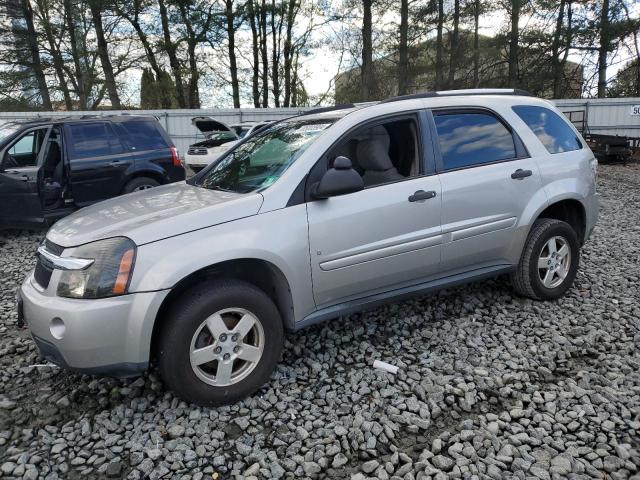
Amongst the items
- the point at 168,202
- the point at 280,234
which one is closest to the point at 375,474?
the point at 280,234

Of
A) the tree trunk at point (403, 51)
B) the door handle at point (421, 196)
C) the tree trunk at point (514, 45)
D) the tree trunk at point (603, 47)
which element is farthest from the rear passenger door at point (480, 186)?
the tree trunk at point (603, 47)

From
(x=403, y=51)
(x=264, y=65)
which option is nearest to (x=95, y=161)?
(x=403, y=51)

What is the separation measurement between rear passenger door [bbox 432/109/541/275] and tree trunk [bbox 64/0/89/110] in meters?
22.2

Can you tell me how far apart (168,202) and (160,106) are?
24.0 m

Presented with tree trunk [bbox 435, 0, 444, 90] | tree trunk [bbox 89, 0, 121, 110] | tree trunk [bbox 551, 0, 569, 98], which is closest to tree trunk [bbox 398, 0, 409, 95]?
tree trunk [bbox 435, 0, 444, 90]

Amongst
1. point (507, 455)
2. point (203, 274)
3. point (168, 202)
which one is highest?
point (168, 202)

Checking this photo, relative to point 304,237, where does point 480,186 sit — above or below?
above

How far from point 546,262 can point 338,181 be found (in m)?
2.32

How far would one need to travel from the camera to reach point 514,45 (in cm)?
2191

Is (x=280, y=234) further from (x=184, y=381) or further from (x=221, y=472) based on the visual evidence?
(x=221, y=472)

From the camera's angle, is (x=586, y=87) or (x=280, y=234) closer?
(x=280, y=234)

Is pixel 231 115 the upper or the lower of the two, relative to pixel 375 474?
upper

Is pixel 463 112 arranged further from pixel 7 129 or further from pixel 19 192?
pixel 7 129

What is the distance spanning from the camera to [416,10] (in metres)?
22.3
